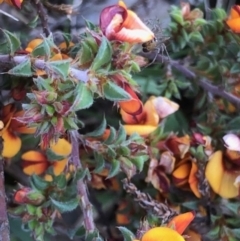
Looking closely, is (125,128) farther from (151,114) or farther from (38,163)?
(38,163)

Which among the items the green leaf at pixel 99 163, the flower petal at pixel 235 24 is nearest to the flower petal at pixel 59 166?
the green leaf at pixel 99 163

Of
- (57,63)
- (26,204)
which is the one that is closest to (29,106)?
(57,63)

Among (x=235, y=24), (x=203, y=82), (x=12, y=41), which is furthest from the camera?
(x=203, y=82)

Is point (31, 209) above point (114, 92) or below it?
below

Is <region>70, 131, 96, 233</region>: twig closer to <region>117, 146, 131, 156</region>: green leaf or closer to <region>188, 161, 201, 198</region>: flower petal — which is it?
<region>117, 146, 131, 156</region>: green leaf

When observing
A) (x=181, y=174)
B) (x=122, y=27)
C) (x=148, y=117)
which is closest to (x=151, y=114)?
(x=148, y=117)

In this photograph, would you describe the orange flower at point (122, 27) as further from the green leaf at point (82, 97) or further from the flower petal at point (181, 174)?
the flower petal at point (181, 174)

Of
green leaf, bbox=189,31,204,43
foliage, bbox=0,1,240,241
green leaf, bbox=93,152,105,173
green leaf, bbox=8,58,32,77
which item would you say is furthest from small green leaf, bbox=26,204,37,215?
green leaf, bbox=189,31,204,43
